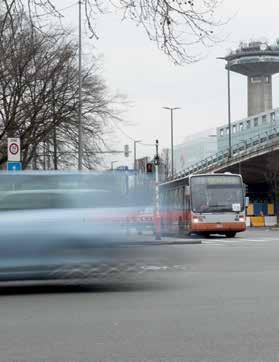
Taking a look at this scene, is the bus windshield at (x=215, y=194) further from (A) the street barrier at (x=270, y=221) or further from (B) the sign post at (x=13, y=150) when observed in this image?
(A) the street barrier at (x=270, y=221)

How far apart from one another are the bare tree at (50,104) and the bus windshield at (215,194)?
7.54 m

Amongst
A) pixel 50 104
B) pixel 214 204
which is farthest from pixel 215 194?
pixel 50 104

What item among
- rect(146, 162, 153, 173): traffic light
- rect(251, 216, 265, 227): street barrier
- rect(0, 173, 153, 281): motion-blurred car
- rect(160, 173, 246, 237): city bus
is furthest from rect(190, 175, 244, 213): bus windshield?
rect(251, 216, 265, 227): street barrier

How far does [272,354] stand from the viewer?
21.0 feet

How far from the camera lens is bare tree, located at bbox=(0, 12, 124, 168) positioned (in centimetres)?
3241

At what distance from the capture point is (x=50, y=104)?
3444 cm

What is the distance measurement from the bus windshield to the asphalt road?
1794 cm

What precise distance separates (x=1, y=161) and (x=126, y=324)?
2917 centimetres

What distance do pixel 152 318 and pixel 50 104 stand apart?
27.2 m

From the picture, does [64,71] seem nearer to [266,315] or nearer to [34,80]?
[34,80]

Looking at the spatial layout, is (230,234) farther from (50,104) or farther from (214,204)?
(50,104)

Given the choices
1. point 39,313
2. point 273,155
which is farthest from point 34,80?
point 273,155

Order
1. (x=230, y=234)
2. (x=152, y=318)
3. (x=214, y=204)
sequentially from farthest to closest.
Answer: (x=230, y=234), (x=214, y=204), (x=152, y=318)

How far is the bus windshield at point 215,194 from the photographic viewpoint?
31.0 meters
